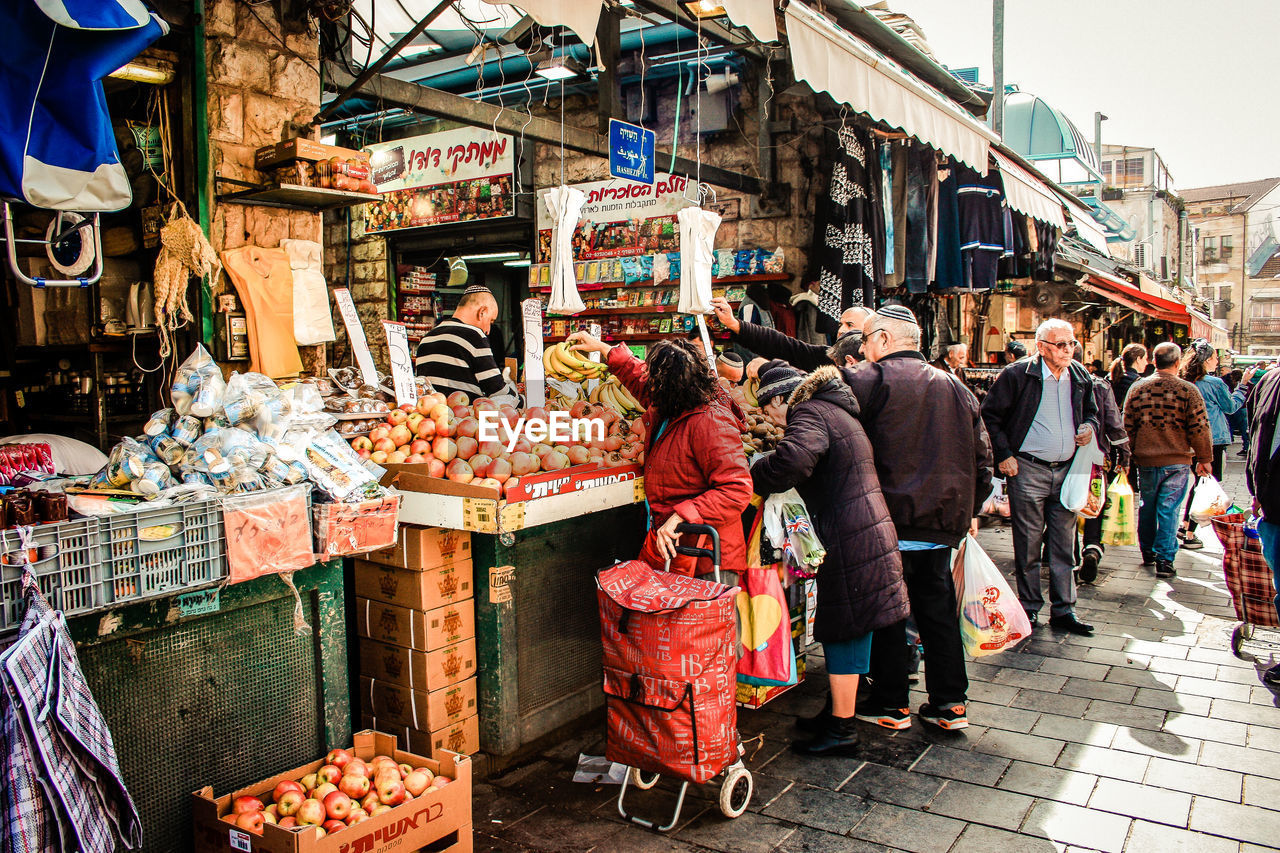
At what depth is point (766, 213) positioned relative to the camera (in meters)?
8.80

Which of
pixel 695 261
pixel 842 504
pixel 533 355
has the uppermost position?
pixel 695 261

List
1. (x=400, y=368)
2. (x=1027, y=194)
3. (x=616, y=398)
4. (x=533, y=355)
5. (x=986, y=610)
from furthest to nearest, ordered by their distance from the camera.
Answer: (x=1027, y=194) < (x=616, y=398) < (x=533, y=355) < (x=986, y=610) < (x=400, y=368)

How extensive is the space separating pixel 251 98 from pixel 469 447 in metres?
3.08

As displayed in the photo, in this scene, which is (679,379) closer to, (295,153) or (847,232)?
(295,153)

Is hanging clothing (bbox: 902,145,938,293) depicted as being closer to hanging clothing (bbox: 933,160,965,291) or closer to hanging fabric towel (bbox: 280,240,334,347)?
hanging clothing (bbox: 933,160,965,291)

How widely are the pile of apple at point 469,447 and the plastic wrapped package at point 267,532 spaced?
2.51ft

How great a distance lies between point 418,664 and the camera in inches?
137

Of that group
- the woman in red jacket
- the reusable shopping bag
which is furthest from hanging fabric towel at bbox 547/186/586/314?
the reusable shopping bag

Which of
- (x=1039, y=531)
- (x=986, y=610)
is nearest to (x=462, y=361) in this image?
(x=986, y=610)

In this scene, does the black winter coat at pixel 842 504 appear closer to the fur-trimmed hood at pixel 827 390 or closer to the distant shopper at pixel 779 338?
the fur-trimmed hood at pixel 827 390

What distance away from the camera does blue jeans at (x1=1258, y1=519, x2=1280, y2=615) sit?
4645 millimetres

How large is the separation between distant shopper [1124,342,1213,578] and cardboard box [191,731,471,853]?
265 inches

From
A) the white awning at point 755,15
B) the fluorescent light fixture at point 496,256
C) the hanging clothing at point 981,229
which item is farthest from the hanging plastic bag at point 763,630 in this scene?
the fluorescent light fixture at point 496,256

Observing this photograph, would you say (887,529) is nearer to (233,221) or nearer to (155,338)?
(233,221)
